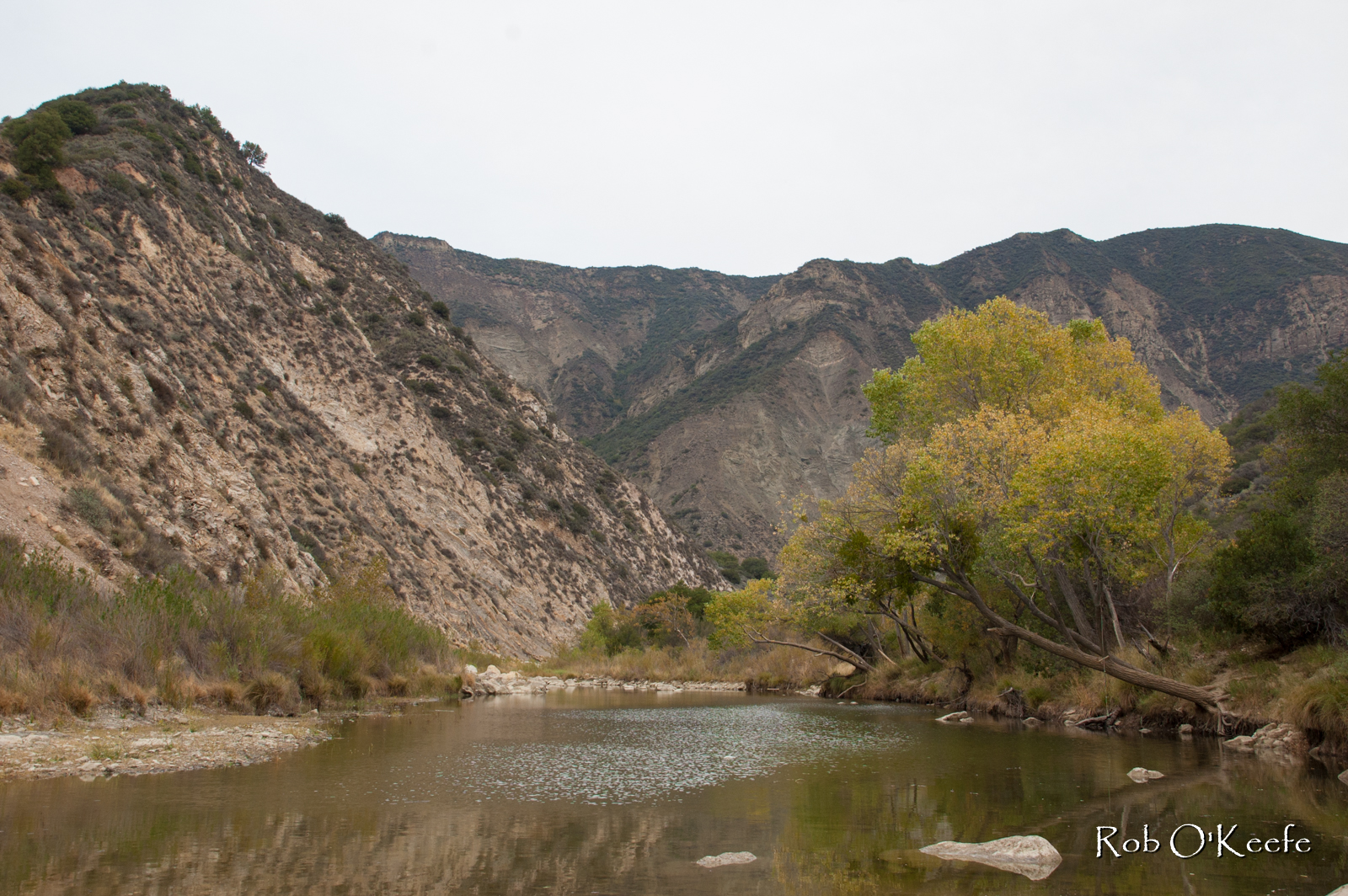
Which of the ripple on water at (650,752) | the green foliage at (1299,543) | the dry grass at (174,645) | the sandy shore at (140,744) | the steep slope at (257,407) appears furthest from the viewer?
the steep slope at (257,407)

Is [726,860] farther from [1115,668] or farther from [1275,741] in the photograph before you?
[1115,668]

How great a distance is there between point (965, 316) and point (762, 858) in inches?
961

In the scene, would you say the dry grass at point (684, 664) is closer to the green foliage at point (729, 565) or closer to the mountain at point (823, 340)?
the green foliage at point (729, 565)

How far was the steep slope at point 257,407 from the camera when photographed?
2452 cm

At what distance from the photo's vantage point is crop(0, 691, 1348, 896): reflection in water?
6805 millimetres

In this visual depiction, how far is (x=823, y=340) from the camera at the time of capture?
109750 mm

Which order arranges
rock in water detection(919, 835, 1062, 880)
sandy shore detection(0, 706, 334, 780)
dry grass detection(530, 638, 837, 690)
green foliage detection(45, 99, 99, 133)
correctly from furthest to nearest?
green foliage detection(45, 99, 99, 133), dry grass detection(530, 638, 837, 690), sandy shore detection(0, 706, 334, 780), rock in water detection(919, 835, 1062, 880)

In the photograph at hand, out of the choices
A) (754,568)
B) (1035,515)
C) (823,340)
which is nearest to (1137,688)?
(1035,515)

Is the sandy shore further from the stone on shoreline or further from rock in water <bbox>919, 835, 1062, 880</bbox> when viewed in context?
the stone on shoreline

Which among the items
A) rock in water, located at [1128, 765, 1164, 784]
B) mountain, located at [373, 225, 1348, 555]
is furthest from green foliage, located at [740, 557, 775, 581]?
rock in water, located at [1128, 765, 1164, 784]

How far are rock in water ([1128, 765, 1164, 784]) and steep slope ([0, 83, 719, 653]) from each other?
20543 mm
